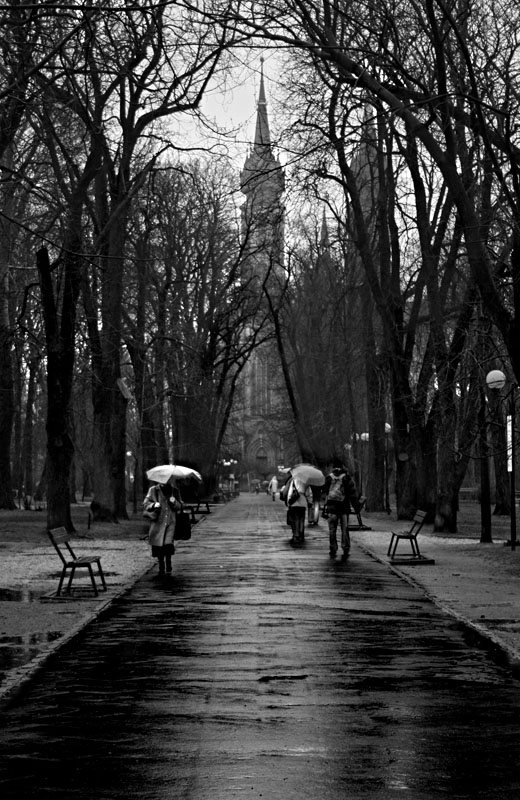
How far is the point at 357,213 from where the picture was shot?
39.9m

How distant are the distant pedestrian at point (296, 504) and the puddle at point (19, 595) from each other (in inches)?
463

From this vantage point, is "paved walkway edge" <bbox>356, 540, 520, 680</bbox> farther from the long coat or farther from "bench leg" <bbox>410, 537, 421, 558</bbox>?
"bench leg" <bbox>410, 537, 421, 558</bbox>

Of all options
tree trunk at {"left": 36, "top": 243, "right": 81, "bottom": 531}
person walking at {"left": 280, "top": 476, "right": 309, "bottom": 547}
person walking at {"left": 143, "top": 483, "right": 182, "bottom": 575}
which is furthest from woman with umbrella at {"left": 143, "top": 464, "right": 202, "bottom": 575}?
tree trunk at {"left": 36, "top": 243, "right": 81, "bottom": 531}

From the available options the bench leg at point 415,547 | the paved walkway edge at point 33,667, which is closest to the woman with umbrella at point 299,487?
the bench leg at point 415,547

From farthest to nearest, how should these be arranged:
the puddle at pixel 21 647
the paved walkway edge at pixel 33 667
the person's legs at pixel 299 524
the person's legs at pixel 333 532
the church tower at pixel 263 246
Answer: the person's legs at pixel 299 524 < the church tower at pixel 263 246 < the person's legs at pixel 333 532 < the puddle at pixel 21 647 < the paved walkway edge at pixel 33 667

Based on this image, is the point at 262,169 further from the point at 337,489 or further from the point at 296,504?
the point at 296,504

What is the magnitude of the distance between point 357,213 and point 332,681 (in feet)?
101

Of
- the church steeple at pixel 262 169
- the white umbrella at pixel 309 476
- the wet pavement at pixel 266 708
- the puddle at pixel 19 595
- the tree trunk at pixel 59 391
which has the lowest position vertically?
the wet pavement at pixel 266 708

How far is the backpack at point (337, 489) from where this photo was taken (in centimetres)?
2539

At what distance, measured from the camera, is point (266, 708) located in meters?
9.01

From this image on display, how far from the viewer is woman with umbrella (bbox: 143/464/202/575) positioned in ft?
69.3

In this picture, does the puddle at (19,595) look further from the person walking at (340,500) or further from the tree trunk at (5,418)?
the tree trunk at (5,418)

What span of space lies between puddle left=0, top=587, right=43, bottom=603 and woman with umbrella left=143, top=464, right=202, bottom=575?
287cm

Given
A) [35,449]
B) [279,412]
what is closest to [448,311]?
[279,412]
